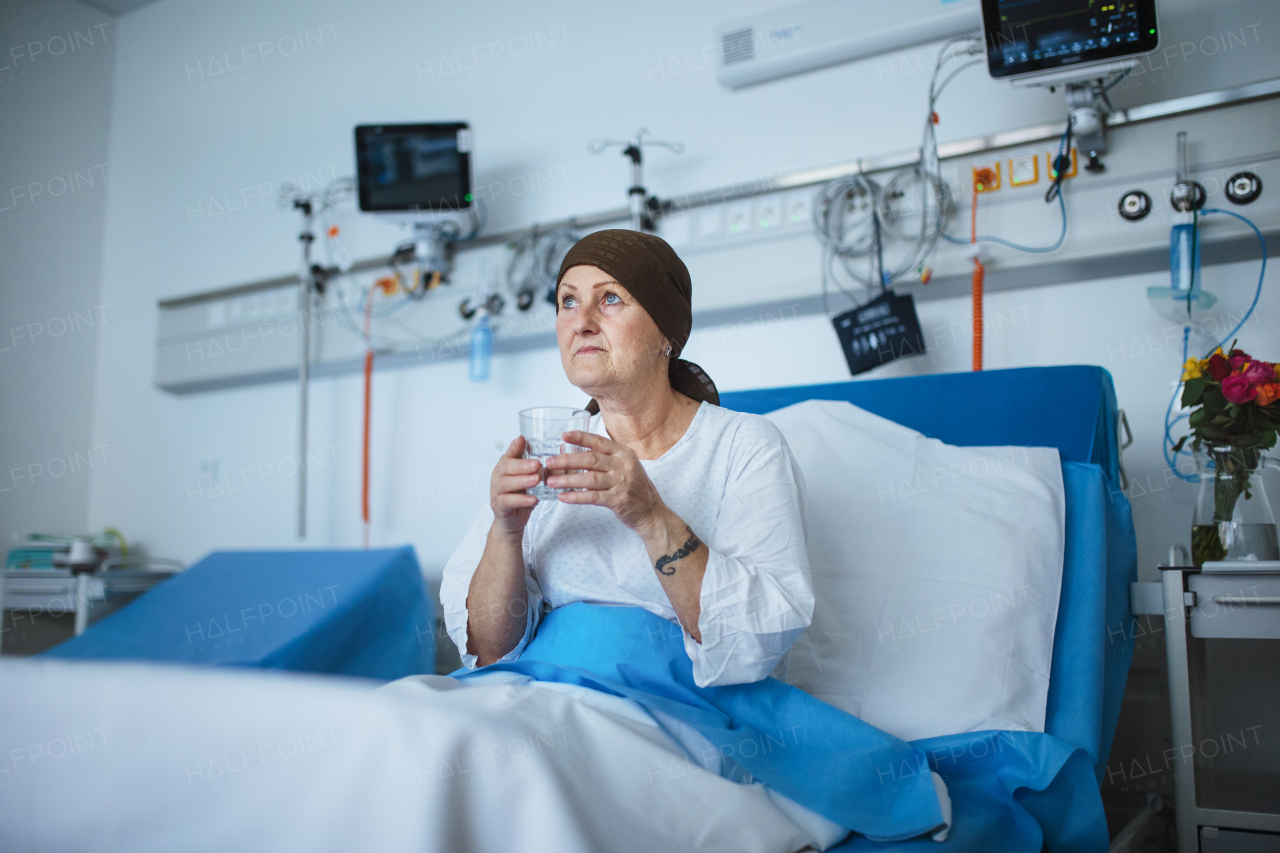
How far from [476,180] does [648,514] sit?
7.63ft

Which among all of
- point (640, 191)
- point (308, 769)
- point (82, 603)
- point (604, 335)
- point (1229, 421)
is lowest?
point (82, 603)

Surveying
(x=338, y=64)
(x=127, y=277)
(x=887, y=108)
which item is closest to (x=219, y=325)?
(x=127, y=277)

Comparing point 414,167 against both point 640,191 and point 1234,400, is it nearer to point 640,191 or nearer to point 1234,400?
point 640,191

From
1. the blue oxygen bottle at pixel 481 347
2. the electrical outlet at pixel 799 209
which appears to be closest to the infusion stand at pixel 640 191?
the electrical outlet at pixel 799 209

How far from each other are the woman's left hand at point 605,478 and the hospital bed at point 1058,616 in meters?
0.51

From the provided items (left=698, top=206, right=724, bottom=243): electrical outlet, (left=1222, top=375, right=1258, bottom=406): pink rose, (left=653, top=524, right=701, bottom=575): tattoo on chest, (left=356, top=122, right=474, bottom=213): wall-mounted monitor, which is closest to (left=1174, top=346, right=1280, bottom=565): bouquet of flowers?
(left=1222, top=375, right=1258, bottom=406): pink rose

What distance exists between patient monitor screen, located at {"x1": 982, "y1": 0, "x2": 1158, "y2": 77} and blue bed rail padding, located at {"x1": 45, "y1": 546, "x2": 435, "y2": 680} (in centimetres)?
204

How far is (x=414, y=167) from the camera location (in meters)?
2.86

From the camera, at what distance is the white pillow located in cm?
139

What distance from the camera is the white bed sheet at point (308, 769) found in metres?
0.72

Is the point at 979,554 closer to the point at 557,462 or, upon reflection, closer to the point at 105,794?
the point at 557,462

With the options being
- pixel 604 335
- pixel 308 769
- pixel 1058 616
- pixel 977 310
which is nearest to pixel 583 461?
pixel 604 335

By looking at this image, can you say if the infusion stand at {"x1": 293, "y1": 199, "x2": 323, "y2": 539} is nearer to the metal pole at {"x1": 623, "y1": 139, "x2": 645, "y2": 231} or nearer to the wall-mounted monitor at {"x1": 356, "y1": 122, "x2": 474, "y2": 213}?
the wall-mounted monitor at {"x1": 356, "y1": 122, "x2": 474, "y2": 213}

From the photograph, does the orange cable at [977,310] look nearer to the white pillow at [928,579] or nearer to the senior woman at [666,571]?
the white pillow at [928,579]
